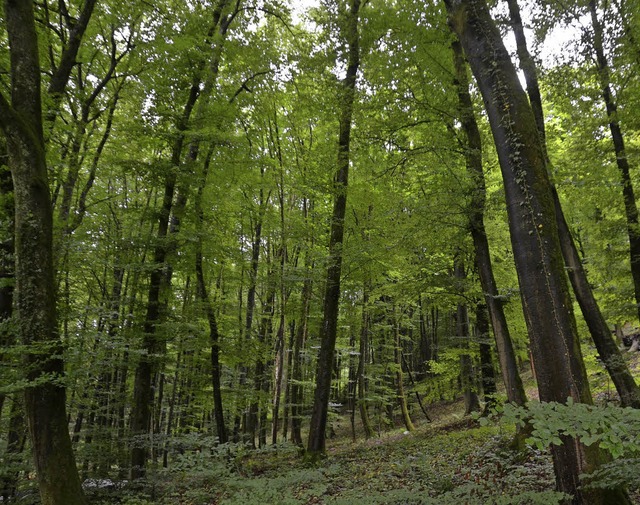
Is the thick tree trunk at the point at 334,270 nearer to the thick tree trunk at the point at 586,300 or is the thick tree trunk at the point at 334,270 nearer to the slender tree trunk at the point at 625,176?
the thick tree trunk at the point at 586,300

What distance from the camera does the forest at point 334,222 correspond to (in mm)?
4406

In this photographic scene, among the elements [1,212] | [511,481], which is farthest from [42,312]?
[511,481]

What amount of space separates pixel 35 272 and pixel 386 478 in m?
6.71

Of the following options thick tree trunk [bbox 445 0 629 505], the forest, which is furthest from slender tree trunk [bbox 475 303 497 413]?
thick tree trunk [bbox 445 0 629 505]

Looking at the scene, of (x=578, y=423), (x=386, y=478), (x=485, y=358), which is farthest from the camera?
(x=485, y=358)

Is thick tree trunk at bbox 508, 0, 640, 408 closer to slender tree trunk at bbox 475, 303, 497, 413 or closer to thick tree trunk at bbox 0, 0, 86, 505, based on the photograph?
slender tree trunk at bbox 475, 303, 497, 413

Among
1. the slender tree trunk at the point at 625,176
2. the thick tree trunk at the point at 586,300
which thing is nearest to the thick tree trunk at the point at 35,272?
the thick tree trunk at the point at 586,300

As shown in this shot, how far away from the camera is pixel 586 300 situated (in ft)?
24.6

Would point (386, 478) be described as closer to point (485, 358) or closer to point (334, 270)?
point (334, 270)

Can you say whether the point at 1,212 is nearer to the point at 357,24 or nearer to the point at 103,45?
the point at 103,45

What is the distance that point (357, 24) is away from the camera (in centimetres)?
977

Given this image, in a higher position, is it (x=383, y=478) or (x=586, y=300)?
(x=586, y=300)

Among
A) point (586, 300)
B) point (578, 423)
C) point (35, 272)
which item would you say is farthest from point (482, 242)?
point (35, 272)

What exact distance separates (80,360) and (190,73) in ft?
25.5
